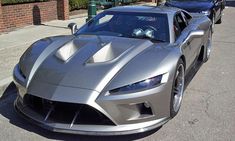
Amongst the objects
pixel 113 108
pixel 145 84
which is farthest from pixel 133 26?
pixel 113 108

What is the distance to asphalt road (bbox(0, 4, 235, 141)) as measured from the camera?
12.2 ft

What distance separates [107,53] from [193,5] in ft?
24.8

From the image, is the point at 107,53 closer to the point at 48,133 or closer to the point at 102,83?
the point at 102,83

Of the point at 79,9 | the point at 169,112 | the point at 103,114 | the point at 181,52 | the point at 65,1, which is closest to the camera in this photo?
the point at 103,114

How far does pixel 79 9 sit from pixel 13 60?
24.9ft

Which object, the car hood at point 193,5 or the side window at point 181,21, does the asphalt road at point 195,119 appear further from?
the car hood at point 193,5

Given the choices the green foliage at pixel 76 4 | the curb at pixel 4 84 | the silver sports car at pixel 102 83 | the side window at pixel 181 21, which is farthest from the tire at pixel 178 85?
the green foliage at pixel 76 4

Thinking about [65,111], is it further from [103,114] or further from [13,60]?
[13,60]

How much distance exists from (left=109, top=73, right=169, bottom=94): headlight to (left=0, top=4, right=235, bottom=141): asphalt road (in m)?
0.59

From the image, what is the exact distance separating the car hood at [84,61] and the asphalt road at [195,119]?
1.98ft

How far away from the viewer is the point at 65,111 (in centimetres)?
350

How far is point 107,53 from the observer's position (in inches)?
159

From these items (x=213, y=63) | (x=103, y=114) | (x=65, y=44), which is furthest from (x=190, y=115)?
(x=213, y=63)

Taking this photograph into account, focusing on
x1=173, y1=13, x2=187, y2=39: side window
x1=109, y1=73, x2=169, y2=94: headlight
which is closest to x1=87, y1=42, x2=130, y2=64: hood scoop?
x1=109, y1=73, x2=169, y2=94: headlight
